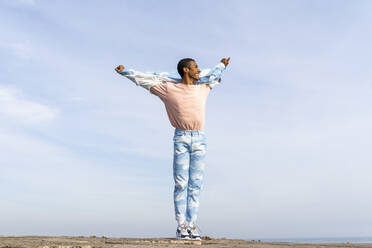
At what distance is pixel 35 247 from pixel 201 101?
13.0 feet

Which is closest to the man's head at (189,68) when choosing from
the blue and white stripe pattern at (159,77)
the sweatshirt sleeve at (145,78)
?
the blue and white stripe pattern at (159,77)

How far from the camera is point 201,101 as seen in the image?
7.86 meters

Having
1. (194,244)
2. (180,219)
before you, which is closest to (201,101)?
(180,219)

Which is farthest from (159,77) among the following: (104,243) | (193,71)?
(104,243)

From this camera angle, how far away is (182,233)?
7.27 m

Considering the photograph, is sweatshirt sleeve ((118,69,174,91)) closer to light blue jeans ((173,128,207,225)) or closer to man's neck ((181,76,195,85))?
man's neck ((181,76,195,85))

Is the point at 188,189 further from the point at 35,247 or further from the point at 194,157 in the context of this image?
the point at 35,247

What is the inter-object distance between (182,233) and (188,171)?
109 centimetres

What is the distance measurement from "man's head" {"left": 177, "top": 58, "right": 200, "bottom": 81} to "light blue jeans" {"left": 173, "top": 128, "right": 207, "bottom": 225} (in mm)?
1049

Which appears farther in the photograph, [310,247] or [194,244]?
[310,247]

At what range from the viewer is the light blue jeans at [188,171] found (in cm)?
745

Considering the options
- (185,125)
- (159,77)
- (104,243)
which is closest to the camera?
(104,243)

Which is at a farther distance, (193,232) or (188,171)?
(188,171)

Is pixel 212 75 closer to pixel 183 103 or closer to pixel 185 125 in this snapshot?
pixel 183 103
